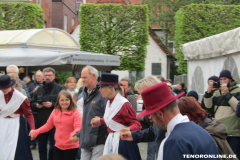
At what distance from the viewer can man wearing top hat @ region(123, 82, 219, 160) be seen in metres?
1.91

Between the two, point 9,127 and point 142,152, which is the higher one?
point 9,127

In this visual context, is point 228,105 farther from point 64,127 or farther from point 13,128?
point 13,128

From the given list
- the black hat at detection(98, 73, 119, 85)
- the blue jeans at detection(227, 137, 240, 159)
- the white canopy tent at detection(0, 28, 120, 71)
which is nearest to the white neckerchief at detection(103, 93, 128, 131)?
the black hat at detection(98, 73, 119, 85)

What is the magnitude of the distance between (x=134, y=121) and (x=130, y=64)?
20.0 metres

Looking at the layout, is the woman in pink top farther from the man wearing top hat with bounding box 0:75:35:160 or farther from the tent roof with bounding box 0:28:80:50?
the tent roof with bounding box 0:28:80:50

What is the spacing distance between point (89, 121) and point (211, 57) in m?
4.57

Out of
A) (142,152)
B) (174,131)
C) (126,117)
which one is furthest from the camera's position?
(142,152)

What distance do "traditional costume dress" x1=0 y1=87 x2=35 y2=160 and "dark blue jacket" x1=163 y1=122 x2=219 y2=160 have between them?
3.74m

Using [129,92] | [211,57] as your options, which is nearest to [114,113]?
[129,92]

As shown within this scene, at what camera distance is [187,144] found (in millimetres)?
1907

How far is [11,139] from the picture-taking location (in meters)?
5.05

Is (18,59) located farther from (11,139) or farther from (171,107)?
(171,107)

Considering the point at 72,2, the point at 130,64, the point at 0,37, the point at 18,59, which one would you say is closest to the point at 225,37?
the point at 18,59

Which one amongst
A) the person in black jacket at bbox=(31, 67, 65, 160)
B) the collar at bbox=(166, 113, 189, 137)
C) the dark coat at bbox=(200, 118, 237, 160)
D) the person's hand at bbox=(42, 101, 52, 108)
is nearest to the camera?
the collar at bbox=(166, 113, 189, 137)
